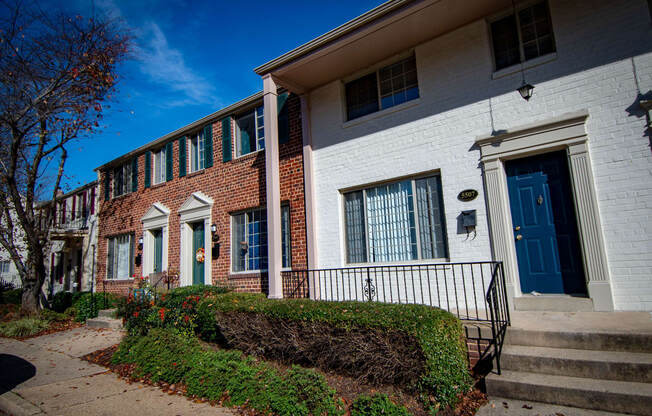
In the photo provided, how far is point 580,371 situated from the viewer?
3.71m

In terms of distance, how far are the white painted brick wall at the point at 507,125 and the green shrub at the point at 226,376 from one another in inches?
130

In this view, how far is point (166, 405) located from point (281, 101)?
22.9ft

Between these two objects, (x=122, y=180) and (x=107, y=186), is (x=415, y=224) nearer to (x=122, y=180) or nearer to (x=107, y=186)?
(x=122, y=180)

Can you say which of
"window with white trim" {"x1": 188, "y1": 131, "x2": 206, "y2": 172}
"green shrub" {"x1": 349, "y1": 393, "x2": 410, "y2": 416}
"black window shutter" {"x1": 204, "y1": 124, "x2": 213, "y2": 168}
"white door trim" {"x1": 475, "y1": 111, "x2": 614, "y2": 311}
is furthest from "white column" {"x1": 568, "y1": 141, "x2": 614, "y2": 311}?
"window with white trim" {"x1": 188, "y1": 131, "x2": 206, "y2": 172}

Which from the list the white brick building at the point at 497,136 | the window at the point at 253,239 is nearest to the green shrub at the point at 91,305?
the window at the point at 253,239

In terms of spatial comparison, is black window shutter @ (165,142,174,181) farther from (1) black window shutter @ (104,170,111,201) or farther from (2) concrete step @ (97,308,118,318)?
(1) black window shutter @ (104,170,111,201)

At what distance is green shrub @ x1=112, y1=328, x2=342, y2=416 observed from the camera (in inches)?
158

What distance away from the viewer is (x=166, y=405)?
14.8 feet

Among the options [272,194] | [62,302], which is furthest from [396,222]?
[62,302]

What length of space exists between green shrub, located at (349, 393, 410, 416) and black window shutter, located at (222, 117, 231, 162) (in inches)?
311

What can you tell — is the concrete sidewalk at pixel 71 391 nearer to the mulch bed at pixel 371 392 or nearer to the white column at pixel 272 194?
the mulch bed at pixel 371 392

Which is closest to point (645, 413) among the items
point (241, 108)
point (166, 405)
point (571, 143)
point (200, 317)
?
point (571, 143)

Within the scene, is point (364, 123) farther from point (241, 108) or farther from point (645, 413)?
point (645, 413)

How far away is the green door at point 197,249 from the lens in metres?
10.7
